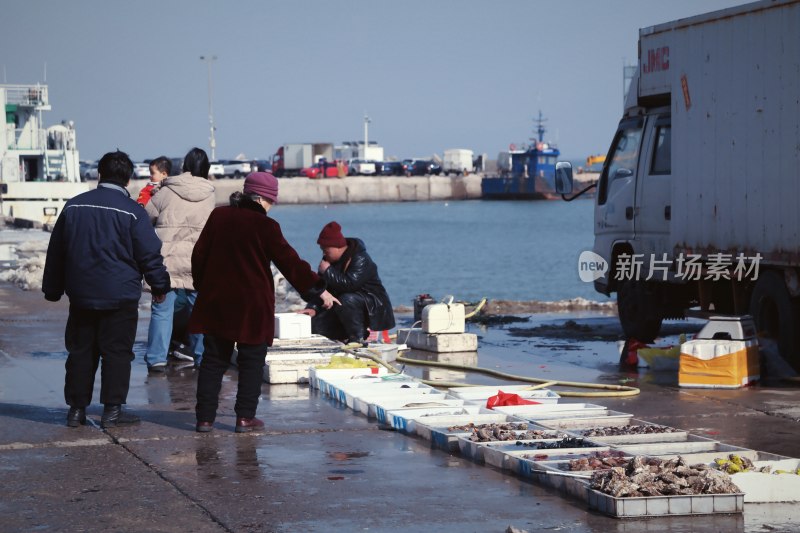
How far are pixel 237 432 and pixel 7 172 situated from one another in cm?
5687

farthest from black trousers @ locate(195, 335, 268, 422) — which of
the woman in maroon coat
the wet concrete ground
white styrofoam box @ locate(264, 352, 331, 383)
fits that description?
white styrofoam box @ locate(264, 352, 331, 383)

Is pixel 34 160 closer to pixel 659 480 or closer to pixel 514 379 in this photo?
pixel 514 379

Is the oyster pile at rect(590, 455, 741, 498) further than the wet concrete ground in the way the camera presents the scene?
Yes

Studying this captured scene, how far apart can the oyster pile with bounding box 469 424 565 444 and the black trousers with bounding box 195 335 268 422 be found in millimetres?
1574

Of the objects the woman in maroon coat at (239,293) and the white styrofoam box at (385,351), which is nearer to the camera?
the woman in maroon coat at (239,293)

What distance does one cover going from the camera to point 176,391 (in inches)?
429

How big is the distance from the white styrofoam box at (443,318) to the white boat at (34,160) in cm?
4880

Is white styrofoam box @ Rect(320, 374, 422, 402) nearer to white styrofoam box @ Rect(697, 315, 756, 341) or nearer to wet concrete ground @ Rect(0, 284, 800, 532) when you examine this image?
wet concrete ground @ Rect(0, 284, 800, 532)

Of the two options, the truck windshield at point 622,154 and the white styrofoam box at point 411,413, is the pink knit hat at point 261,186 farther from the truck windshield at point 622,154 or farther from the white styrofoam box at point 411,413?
the truck windshield at point 622,154

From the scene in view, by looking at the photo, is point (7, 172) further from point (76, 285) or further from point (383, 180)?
point (383, 180)

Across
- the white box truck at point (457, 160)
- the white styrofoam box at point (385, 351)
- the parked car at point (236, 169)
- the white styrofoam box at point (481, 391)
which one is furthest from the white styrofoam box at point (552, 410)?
the white box truck at point (457, 160)

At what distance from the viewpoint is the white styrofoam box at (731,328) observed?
1123cm

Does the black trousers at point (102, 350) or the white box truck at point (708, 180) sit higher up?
the white box truck at point (708, 180)

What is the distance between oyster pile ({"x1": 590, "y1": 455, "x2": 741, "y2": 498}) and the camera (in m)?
6.52
